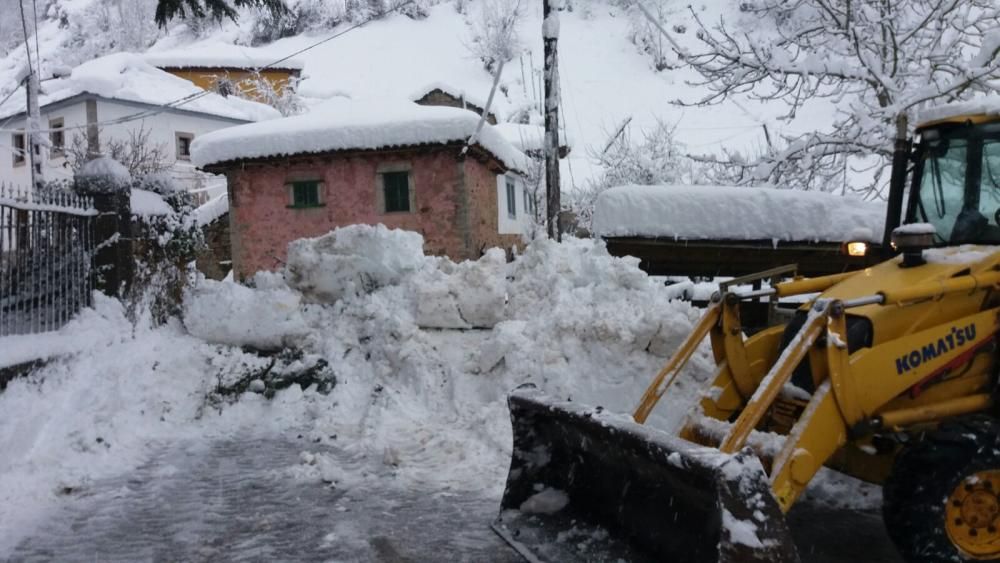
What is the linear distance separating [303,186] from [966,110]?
1726 cm

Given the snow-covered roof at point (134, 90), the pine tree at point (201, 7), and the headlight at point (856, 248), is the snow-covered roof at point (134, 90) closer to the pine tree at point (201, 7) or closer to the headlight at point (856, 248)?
the pine tree at point (201, 7)

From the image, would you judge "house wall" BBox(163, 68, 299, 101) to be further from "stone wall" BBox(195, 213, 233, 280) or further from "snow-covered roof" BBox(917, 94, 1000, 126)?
"snow-covered roof" BBox(917, 94, 1000, 126)

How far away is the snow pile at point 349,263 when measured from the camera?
32.3 feet

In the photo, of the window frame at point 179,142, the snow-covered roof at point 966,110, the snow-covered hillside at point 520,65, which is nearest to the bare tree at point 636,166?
the snow-covered hillside at point 520,65

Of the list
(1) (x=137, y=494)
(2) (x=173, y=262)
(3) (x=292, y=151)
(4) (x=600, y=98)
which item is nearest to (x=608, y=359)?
(1) (x=137, y=494)

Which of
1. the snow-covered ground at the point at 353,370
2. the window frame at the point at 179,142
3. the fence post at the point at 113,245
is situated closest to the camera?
the snow-covered ground at the point at 353,370

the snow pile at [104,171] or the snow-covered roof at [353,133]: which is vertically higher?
the snow-covered roof at [353,133]

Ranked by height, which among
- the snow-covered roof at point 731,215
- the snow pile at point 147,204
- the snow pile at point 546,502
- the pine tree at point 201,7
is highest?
the pine tree at point 201,7

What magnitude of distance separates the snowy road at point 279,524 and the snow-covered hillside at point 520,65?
109 feet

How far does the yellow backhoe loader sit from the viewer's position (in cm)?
380

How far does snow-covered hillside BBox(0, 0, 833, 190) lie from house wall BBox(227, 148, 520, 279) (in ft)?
65.6

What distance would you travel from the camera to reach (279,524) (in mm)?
5453

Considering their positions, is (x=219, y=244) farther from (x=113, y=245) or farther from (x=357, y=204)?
(x=113, y=245)

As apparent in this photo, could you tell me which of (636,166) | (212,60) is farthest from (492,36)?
(636,166)
